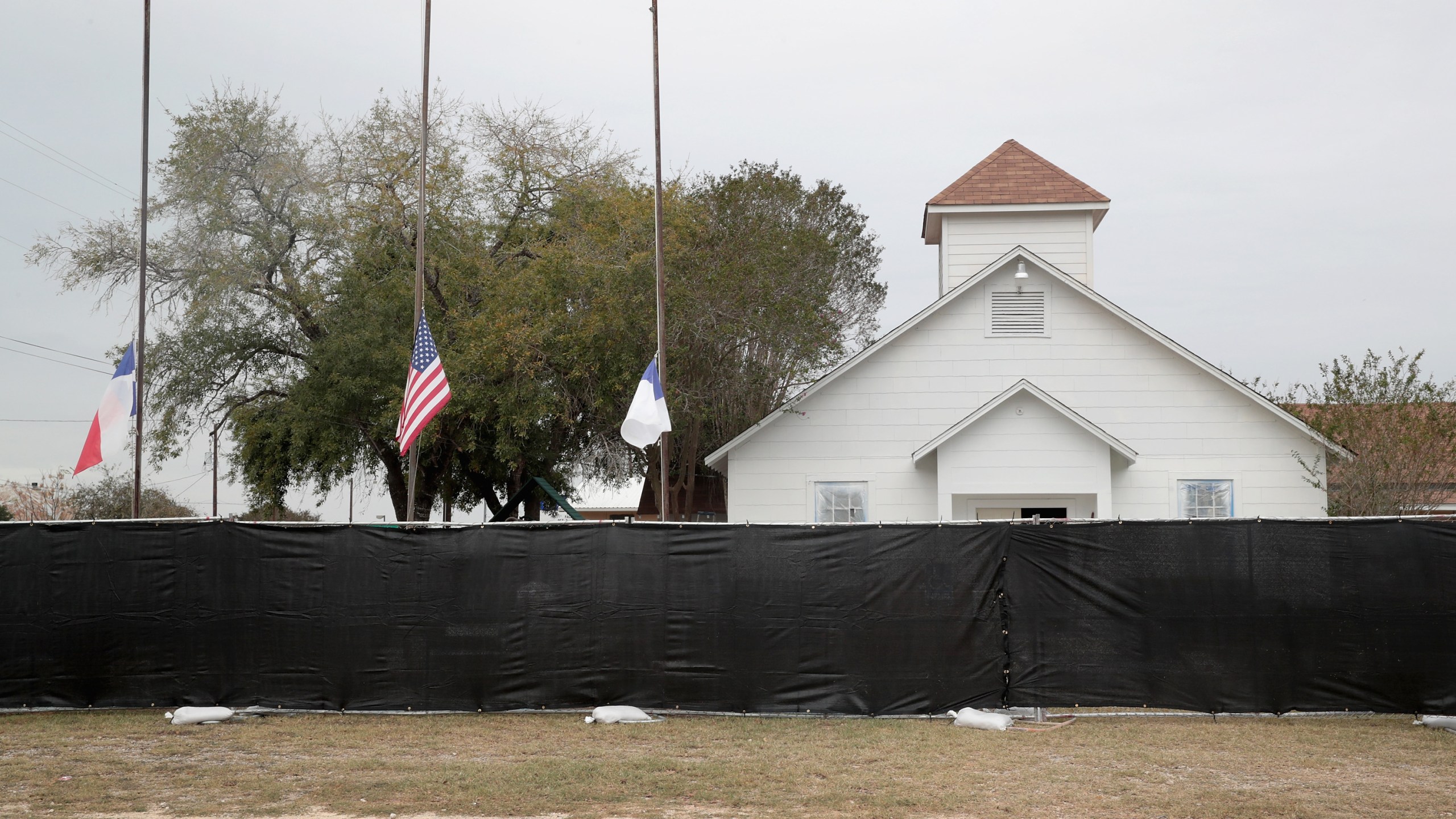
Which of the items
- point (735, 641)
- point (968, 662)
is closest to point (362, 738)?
point (735, 641)

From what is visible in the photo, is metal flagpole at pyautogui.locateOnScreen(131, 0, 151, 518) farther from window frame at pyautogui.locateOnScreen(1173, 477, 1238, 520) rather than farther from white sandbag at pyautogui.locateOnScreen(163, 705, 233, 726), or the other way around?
window frame at pyautogui.locateOnScreen(1173, 477, 1238, 520)

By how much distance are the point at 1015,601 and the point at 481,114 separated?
20569 mm

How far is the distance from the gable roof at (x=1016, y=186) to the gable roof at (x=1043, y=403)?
489cm

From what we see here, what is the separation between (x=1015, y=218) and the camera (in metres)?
20.7

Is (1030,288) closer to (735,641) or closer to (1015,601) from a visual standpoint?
(1015,601)

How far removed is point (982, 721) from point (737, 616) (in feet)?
8.35

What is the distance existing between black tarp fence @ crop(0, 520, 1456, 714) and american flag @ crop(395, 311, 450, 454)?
7.63 ft

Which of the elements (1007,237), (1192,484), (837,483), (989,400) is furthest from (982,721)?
(1007,237)

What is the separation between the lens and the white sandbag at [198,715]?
A: 428 inches

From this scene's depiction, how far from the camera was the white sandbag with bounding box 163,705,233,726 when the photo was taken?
35.7 ft

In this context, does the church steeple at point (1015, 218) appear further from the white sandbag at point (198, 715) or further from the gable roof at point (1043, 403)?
the white sandbag at point (198, 715)

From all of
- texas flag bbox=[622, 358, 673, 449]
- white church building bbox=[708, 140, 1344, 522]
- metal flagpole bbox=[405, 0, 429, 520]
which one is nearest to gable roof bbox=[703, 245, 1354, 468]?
white church building bbox=[708, 140, 1344, 522]

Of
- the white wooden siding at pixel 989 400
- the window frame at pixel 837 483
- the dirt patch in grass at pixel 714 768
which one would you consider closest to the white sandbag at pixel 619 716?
the dirt patch in grass at pixel 714 768

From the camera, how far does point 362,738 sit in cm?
1008
